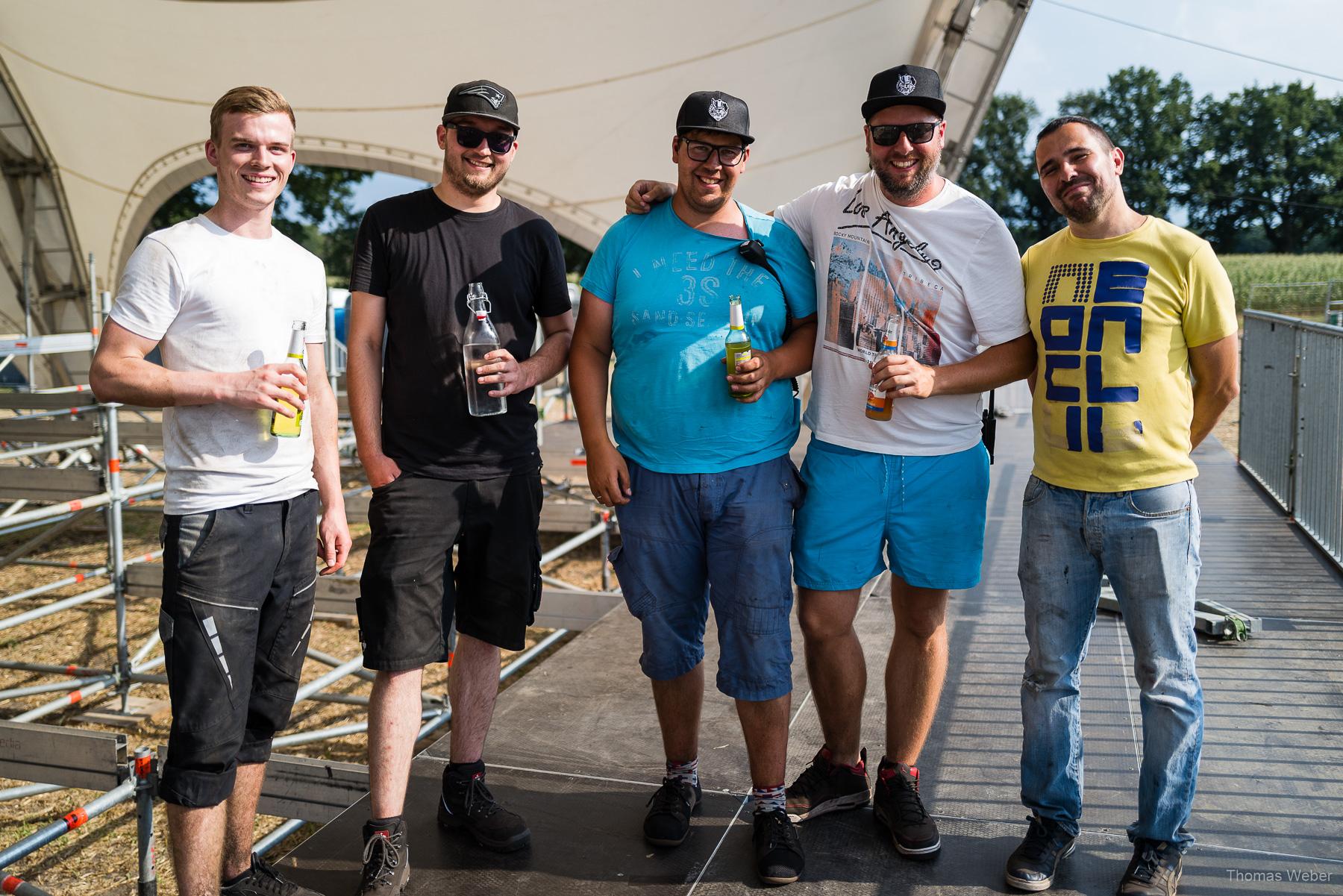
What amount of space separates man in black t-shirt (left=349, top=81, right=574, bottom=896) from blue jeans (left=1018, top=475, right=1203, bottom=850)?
1326 mm

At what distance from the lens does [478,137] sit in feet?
8.43

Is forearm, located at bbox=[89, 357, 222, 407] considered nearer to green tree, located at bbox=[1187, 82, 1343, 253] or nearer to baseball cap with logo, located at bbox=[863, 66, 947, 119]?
baseball cap with logo, located at bbox=[863, 66, 947, 119]

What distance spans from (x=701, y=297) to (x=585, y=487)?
759cm

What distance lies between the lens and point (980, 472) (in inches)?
107

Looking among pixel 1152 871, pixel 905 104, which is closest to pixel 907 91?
pixel 905 104

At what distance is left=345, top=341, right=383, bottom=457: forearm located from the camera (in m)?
2.58

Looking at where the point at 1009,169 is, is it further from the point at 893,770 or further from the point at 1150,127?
the point at 893,770

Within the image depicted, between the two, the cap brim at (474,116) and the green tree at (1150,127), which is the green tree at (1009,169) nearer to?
the green tree at (1150,127)

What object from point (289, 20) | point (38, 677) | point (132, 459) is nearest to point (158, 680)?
point (38, 677)

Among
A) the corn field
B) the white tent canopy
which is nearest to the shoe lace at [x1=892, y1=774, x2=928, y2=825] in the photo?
the white tent canopy

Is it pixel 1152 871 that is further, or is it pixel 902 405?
pixel 902 405

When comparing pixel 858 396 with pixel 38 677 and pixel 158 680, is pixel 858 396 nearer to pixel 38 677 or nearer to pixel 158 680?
pixel 158 680

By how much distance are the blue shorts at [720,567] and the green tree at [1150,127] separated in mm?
85637

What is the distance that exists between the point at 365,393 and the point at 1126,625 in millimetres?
1970
